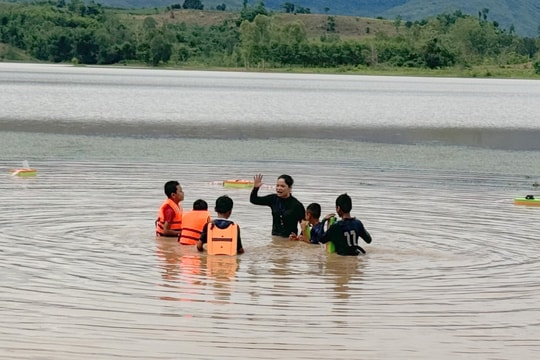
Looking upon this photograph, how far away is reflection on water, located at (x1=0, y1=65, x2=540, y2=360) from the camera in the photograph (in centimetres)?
1277

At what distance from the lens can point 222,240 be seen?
18047 mm

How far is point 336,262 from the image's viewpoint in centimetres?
1814

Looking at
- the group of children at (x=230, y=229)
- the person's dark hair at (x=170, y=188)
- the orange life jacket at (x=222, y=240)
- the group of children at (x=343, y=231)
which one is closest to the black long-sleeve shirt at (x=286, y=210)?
the group of children at (x=230, y=229)

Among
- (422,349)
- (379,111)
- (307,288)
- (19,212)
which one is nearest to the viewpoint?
(422,349)

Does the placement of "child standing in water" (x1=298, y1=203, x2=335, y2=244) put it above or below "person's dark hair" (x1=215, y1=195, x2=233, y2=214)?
below

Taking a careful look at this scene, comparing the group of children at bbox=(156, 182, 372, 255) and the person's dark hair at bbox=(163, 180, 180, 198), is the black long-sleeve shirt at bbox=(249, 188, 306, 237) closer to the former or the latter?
the group of children at bbox=(156, 182, 372, 255)

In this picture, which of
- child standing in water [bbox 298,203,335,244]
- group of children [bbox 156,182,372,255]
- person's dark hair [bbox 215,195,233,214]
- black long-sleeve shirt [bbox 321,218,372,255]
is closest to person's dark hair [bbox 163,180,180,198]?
group of children [bbox 156,182,372,255]

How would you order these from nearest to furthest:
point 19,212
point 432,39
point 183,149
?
point 19,212 < point 183,149 < point 432,39

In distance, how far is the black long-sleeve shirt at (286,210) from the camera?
1966 cm

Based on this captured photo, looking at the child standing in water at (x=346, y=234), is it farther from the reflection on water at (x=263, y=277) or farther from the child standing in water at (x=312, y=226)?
the child standing in water at (x=312, y=226)

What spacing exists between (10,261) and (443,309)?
632 centimetres

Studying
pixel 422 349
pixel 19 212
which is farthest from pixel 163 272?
pixel 19 212

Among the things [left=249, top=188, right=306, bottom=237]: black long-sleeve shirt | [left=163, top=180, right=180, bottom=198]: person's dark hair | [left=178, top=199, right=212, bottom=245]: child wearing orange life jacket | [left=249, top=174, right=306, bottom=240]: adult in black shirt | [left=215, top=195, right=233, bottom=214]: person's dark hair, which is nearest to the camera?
[left=215, top=195, right=233, bottom=214]: person's dark hair

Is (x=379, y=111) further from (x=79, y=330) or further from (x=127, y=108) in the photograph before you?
(x=79, y=330)
